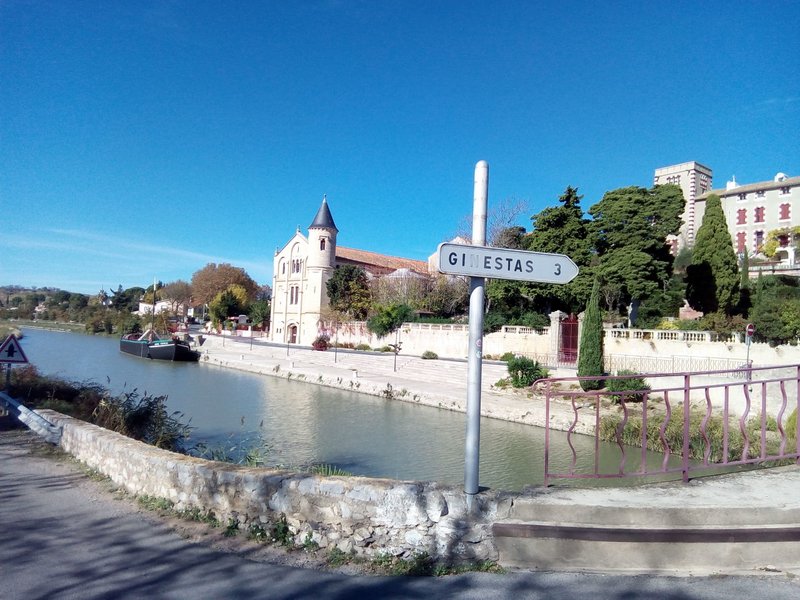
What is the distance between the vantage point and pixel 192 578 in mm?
3447

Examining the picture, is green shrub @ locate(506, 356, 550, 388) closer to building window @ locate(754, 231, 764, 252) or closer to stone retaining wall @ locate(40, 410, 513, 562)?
stone retaining wall @ locate(40, 410, 513, 562)

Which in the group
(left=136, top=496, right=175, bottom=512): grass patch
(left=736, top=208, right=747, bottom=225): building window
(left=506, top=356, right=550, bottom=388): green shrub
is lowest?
(left=136, top=496, right=175, bottom=512): grass patch

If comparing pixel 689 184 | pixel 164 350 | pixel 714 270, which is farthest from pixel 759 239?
pixel 164 350

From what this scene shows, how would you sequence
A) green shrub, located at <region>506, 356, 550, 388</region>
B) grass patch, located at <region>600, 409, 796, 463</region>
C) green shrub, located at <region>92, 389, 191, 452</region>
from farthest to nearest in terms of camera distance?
green shrub, located at <region>506, 356, 550, 388</region> → grass patch, located at <region>600, 409, 796, 463</region> → green shrub, located at <region>92, 389, 191, 452</region>

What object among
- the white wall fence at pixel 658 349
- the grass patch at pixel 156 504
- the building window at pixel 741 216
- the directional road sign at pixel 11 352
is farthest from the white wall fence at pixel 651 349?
the building window at pixel 741 216

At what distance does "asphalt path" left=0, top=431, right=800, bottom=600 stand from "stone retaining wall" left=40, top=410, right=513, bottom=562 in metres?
0.25

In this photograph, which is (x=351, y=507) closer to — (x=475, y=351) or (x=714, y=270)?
(x=475, y=351)

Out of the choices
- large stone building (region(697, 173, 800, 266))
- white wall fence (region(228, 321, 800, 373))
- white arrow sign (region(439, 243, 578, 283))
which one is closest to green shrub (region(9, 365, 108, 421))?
white arrow sign (region(439, 243, 578, 283))

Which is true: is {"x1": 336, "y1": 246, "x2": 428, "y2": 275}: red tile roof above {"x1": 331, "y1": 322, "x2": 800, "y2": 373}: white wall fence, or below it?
above

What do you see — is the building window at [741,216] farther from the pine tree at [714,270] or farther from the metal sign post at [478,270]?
the metal sign post at [478,270]

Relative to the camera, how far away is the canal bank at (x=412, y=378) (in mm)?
17391

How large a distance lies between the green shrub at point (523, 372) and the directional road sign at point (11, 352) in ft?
50.1

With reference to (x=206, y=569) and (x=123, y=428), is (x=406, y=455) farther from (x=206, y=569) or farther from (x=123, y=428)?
(x=206, y=569)

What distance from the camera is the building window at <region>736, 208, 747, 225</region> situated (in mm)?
44250
